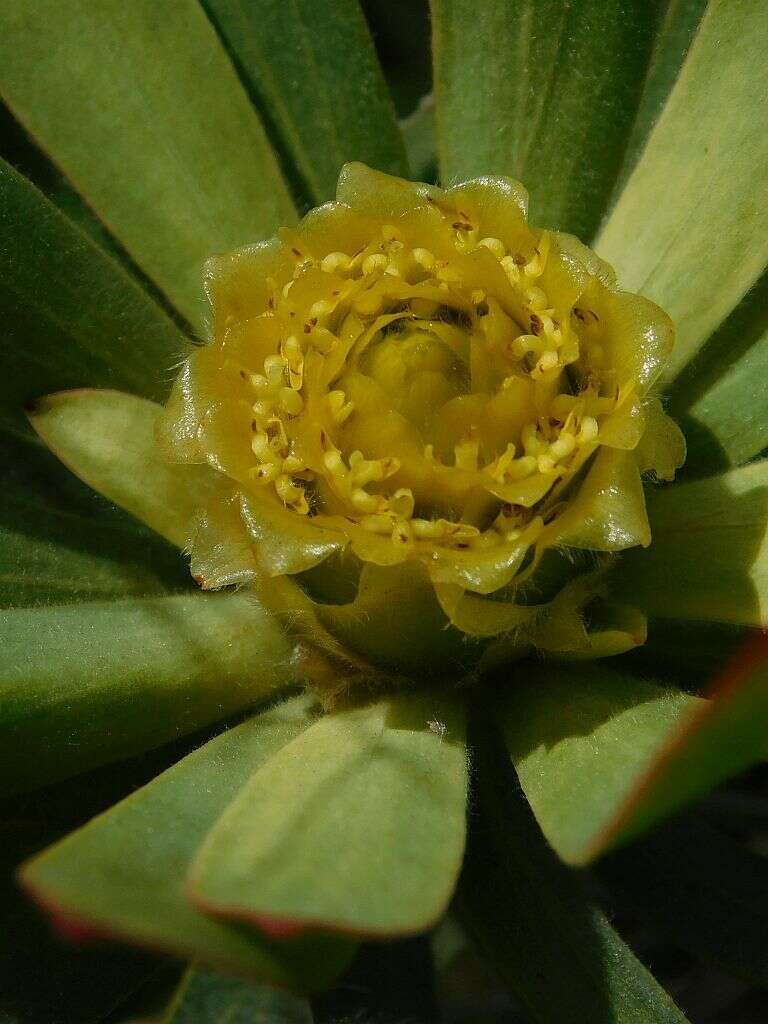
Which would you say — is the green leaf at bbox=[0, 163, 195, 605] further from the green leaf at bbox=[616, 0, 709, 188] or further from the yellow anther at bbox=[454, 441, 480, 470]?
the green leaf at bbox=[616, 0, 709, 188]

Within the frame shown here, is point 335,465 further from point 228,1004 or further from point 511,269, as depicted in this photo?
point 228,1004

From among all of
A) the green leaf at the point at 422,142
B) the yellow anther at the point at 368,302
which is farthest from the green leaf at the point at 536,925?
the green leaf at the point at 422,142

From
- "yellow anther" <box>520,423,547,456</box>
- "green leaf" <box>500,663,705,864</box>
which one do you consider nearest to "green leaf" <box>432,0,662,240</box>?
"yellow anther" <box>520,423,547,456</box>

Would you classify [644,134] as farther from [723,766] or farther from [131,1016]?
[131,1016]

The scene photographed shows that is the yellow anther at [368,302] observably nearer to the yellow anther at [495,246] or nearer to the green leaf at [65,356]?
the yellow anther at [495,246]

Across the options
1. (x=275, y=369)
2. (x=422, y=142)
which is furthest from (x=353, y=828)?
(x=422, y=142)
